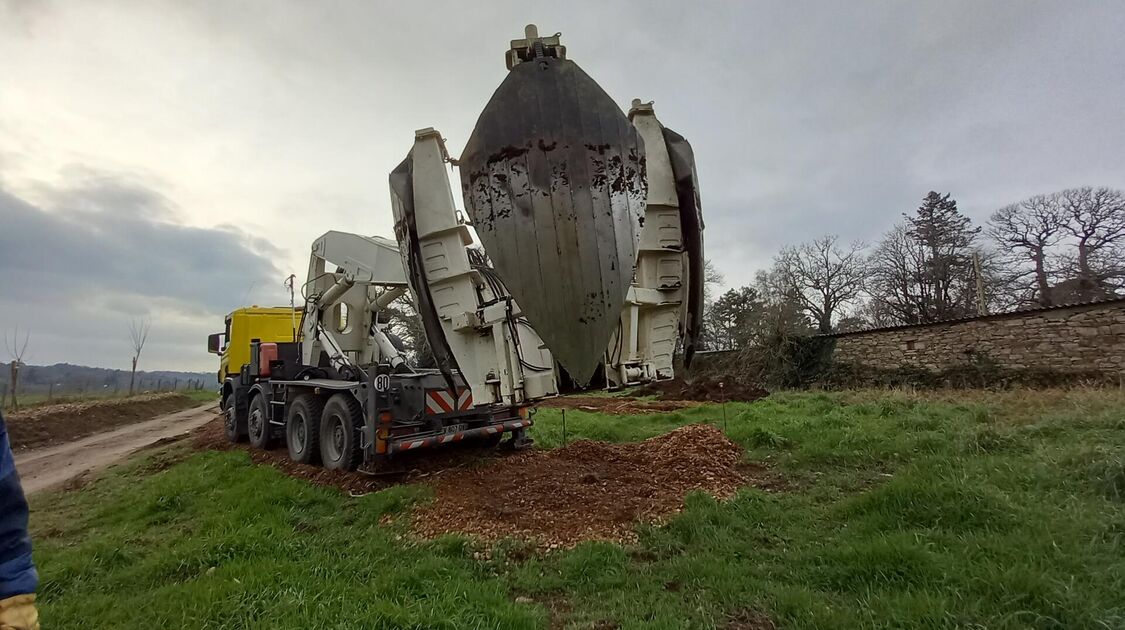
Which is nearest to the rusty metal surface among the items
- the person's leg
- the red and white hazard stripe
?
the person's leg

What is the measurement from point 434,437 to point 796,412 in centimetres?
757

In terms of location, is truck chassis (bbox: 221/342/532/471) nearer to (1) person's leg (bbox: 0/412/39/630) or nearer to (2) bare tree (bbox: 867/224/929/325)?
(1) person's leg (bbox: 0/412/39/630)

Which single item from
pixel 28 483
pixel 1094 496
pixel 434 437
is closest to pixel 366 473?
pixel 434 437

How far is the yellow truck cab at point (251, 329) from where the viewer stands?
466 inches

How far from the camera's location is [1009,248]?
2809 centimetres

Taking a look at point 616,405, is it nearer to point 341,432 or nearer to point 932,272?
point 341,432

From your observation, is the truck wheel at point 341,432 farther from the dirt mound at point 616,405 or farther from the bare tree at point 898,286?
the bare tree at point 898,286

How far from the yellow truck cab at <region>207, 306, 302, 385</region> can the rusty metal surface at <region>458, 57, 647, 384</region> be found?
10627mm

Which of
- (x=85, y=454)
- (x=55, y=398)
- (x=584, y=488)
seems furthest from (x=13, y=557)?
(x=55, y=398)

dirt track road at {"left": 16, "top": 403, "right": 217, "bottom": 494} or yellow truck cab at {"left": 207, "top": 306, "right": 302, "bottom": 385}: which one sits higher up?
yellow truck cab at {"left": 207, "top": 306, "right": 302, "bottom": 385}

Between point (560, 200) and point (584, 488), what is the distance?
12.7ft

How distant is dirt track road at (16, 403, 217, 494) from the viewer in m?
10.0

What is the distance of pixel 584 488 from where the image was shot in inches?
218

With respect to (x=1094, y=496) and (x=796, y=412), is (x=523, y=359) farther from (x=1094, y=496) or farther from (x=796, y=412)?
(x=796, y=412)
